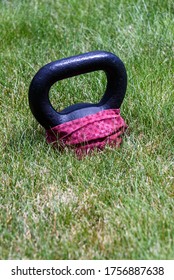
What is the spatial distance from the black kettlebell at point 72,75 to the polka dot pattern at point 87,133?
0.03 m

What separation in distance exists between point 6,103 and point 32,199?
88cm

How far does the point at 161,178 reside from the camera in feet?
7.91

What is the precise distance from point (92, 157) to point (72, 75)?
0.36m

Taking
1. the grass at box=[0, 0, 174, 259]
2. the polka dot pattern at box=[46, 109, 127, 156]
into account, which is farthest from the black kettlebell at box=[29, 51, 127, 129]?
the grass at box=[0, 0, 174, 259]

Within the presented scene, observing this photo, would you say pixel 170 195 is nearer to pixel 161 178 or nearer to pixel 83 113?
pixel 161 178

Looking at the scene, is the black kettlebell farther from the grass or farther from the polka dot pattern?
the grass

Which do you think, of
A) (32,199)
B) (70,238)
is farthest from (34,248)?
(32,199)

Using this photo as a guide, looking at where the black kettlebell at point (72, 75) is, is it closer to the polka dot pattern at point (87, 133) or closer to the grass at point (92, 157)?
the polka dot pattern at point (87, 133)

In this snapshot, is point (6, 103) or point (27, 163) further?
point (6, 103)

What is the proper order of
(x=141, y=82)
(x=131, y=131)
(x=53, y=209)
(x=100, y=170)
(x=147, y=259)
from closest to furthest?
(x=147, y=259)
(x=53, y=209)
(x=100, y=170)
(x=131, y=131)
(x=141, y=82)

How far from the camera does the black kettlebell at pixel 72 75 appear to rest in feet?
8.46

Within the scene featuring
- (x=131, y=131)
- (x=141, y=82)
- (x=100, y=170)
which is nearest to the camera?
(x=100, y=170)

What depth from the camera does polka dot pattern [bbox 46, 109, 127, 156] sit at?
2615 mm

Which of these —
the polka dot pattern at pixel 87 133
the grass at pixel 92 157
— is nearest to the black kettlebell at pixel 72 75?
the polka dot pattern at pixel 87 133
